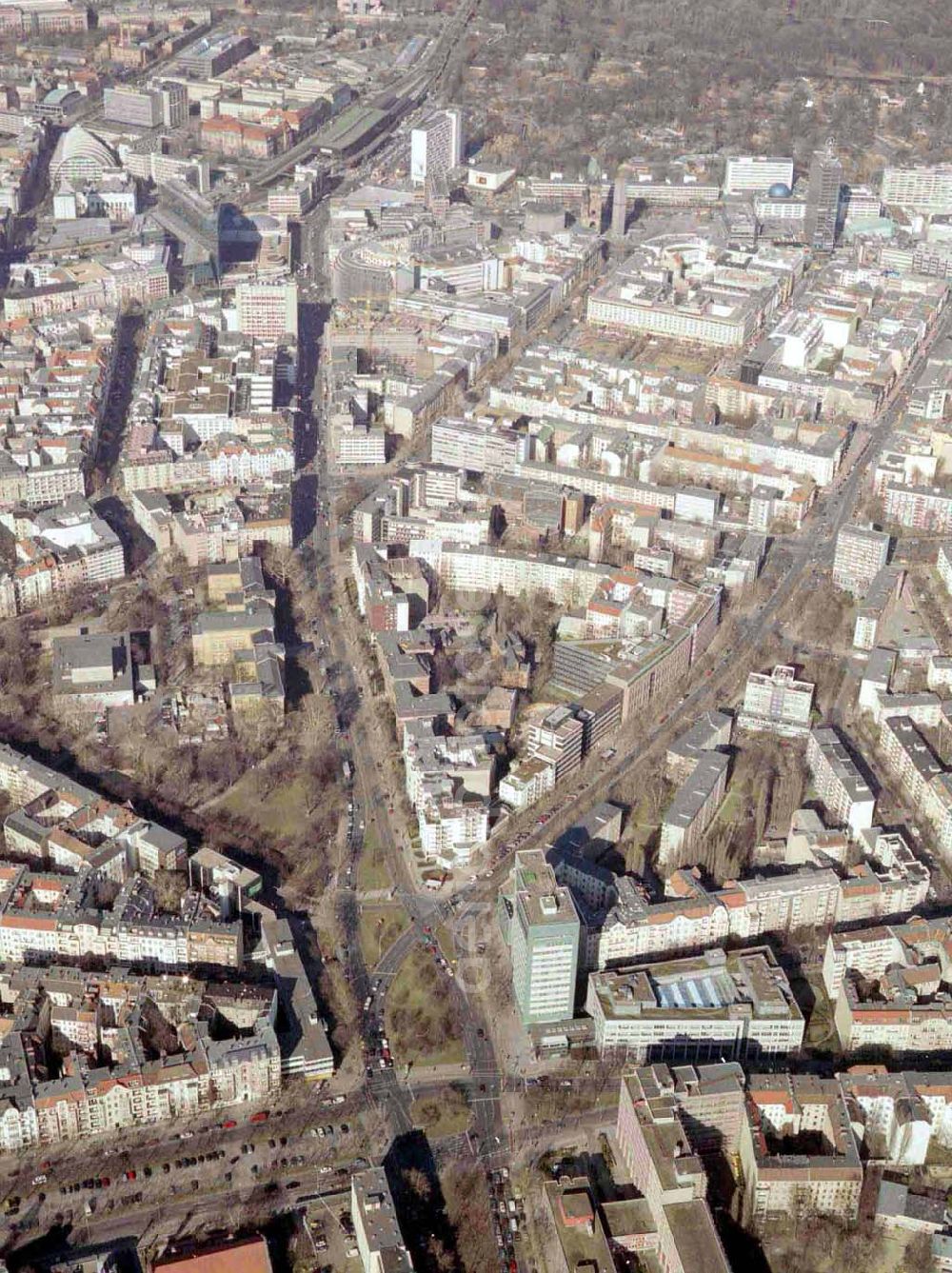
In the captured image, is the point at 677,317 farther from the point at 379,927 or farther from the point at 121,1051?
the point at 121,1051

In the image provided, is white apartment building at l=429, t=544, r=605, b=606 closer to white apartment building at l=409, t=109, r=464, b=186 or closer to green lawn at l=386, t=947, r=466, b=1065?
green lawn at l=386, t=947, r=466, b=1065

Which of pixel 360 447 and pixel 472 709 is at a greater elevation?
pixel 360 447

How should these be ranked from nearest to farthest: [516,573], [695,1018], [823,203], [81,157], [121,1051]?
[121,1051], [695,1018], [516,573], [823,203], [81,157]

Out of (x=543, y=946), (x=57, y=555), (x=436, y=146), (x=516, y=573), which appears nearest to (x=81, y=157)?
(x=436, y=146)

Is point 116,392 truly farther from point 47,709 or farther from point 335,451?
point 47,709

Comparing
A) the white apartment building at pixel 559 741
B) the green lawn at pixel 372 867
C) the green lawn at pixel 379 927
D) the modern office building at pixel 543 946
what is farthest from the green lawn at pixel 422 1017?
the white apartment building at pixel 559 741

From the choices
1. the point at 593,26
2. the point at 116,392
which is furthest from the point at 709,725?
the point at 593,26
